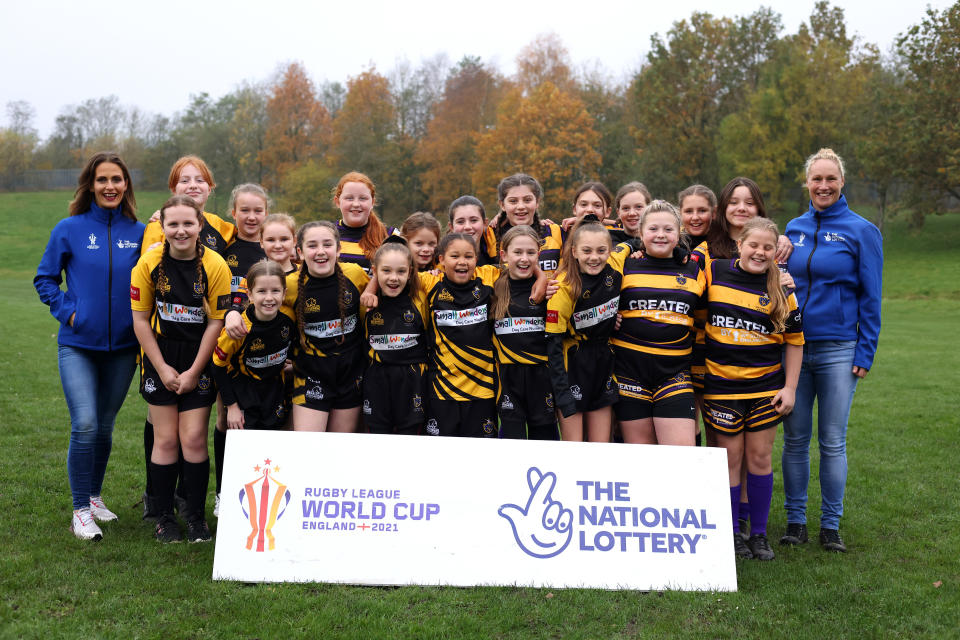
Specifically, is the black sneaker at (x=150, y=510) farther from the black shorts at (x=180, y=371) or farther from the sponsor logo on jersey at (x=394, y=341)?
the sponsor logo on jersey at (x=394, y=341)

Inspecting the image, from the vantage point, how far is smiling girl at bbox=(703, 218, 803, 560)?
443 centimetres

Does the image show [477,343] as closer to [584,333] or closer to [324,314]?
[584,333]

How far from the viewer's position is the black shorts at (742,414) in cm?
447

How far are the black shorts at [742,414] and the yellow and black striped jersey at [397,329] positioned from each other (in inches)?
74.5

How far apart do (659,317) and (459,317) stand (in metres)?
1.25

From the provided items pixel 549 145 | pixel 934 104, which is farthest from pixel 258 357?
pixel 934 104

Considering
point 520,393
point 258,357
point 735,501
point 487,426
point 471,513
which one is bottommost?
point 735,501

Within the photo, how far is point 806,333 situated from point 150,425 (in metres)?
4.51

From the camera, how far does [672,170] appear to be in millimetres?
40812

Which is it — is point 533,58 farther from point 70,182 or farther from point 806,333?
point 806,333

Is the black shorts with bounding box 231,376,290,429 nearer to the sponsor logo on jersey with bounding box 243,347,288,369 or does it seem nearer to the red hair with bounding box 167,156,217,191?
the sponsor logo on jersey with bounding box 243,347,288,369

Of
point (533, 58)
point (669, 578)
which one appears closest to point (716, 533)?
point (669, 578)

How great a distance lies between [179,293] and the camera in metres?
4.46

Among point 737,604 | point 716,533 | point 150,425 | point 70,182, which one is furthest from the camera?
point 70,182
